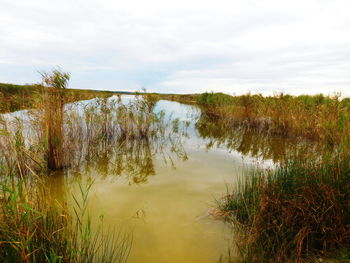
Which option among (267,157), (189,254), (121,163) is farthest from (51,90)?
(267,157)

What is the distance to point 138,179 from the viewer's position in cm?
476

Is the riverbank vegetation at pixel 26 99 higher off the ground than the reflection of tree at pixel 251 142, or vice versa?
the riverbank vegetation at pixel 26 99

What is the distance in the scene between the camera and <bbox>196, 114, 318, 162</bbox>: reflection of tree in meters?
6.83

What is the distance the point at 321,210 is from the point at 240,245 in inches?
40.8

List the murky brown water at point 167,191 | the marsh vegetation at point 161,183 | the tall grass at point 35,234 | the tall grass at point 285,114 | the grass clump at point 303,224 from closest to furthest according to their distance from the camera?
the tall grass at point 35,234 < the marsh vegetation at point 161,183 < the grass clump at point 303,224 < the murky brown water at point 167,191 < the tall grass at point 285,114

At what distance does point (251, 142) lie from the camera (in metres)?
8.48

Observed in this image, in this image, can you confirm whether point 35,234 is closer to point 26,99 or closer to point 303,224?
point 303,224

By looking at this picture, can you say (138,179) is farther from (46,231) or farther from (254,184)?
(46,231)

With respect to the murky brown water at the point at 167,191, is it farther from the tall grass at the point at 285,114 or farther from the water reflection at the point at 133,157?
the tall grass at the point at 285,114

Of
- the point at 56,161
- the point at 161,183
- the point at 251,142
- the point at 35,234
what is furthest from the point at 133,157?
the point at 251,142

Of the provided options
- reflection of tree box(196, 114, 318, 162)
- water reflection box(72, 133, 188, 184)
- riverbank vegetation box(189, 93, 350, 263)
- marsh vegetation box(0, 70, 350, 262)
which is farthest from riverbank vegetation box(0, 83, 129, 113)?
reflection of tree box(196, 114, 318, 162)

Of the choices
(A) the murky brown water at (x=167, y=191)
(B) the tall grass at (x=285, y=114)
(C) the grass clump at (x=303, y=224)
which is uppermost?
(B) the tall grass at (x=285, y=114)

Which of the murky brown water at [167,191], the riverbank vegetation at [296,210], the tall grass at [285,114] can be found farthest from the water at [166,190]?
the tall grass at [285,114]

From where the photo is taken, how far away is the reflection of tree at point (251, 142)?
6834 mm
